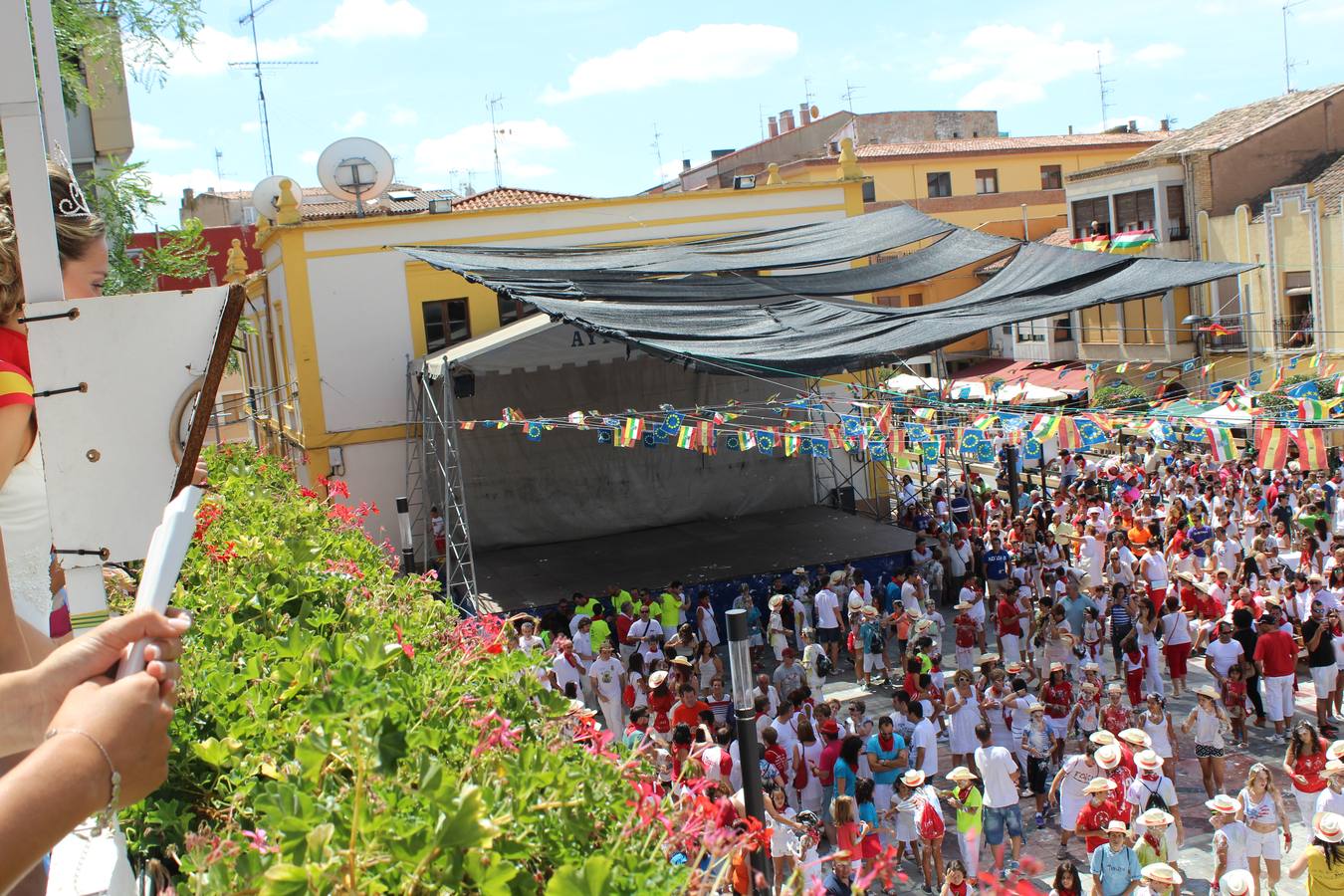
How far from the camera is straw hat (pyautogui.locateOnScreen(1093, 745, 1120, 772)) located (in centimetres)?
879

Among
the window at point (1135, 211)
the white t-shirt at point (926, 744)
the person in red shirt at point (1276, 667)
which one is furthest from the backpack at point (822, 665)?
the window at point (1135, 211)

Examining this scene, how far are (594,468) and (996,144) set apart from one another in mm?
28360

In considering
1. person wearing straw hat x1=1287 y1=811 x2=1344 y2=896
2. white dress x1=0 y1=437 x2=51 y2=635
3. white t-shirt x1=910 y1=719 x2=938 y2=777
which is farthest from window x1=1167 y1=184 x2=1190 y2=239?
white dress x1=0 y1=437 x2=51 y2=635

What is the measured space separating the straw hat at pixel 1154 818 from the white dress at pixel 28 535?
7.02 metres

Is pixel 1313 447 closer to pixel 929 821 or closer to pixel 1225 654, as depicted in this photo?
pixel 1225 654

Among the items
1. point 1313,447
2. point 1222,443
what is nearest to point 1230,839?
point 1313,447

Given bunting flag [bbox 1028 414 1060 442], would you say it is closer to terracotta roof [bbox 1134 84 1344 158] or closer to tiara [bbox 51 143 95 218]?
tiara [bbox 51 143 95 218]

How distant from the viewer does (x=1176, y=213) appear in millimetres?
32812

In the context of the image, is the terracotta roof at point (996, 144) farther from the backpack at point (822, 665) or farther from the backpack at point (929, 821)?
the backpack at point (929, 821)

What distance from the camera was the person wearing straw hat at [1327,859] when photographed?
7516mm

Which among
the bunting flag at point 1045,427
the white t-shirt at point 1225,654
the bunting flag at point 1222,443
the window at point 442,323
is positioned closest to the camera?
the bunting flag at point 1222,443

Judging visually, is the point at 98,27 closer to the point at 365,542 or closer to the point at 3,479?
the point at 365,542

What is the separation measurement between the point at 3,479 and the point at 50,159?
84 cm

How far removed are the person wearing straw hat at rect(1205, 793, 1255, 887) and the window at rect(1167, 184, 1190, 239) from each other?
27.4 metres
